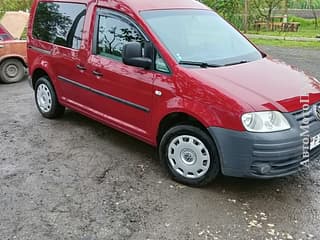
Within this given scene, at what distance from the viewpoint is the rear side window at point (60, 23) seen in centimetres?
518

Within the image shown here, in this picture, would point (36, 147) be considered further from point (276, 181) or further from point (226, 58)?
point (276, 181)

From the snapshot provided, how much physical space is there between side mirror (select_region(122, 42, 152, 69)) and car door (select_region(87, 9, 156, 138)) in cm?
8

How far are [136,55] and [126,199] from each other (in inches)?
55.8

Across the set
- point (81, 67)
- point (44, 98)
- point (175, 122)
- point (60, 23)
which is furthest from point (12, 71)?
point (175, 122)

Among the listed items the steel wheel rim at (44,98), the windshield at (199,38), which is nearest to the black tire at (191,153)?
the windshield at (199,38)

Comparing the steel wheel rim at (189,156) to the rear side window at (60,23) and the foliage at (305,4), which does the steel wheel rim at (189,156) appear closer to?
the rear side window at (60,23)

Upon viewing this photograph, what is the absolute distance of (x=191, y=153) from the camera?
3.94 meters

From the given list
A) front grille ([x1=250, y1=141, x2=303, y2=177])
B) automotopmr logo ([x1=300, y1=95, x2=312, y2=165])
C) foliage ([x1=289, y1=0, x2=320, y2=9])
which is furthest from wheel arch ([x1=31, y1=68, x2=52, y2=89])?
foliage ([x1=289, y1=0, x2=320, y2=9])

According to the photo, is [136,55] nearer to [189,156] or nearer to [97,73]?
[97,73]

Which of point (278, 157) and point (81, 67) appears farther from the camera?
point (81, 67)

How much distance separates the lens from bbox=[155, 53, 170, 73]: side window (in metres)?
4.02

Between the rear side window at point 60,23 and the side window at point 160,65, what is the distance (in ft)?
4.68

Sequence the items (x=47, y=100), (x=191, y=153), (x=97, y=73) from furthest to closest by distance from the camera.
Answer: (x=47, y=100) → (x=97, y=73) → (x=191, y=153)

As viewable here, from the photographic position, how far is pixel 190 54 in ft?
13.7
